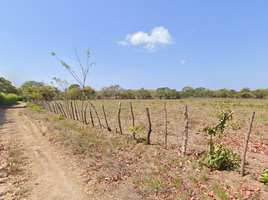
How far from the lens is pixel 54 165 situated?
534 cm

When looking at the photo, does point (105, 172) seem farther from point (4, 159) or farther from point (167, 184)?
point (4, 159)

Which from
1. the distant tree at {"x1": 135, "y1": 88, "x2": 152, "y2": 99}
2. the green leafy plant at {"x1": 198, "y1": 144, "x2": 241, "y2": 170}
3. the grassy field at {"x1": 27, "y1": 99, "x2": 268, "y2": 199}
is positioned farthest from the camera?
the distant tree at {"x1": 135, "y1": 88, "x2": 152, "y2": 99}

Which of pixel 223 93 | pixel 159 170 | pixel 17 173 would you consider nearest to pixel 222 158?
pixel 159 170

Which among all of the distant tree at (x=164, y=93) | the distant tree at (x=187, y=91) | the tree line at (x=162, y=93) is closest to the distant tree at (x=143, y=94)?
the tree line at (x=162, y=93)

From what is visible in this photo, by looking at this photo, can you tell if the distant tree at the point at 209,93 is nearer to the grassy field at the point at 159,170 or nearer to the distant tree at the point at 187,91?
the distant tree at the point at 187,91

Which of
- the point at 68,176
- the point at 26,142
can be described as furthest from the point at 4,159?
the point at 68,176

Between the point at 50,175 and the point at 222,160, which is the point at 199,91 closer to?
the point at 222,160

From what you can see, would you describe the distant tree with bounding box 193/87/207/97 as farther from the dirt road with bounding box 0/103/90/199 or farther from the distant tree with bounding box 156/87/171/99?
the dirt road with bounding box 0/103/90/199

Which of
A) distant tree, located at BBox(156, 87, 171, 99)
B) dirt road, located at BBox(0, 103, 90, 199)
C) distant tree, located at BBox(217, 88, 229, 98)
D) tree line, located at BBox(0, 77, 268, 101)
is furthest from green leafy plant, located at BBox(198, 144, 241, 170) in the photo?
distant tree, located at BBox(217, 88, 229, 98)

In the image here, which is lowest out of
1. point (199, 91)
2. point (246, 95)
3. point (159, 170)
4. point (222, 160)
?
point (159, 170)

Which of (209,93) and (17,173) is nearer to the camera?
(17,173)

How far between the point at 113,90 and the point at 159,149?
58638 millimetres

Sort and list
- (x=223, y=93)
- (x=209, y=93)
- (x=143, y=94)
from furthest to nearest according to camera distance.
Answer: (x=143, y=94)
(x=209, y=93)
(x=223, y=93)

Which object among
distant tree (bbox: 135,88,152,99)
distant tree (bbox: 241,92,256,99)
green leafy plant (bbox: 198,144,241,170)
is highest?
distant tree (bbox: 135,88,152,99)
